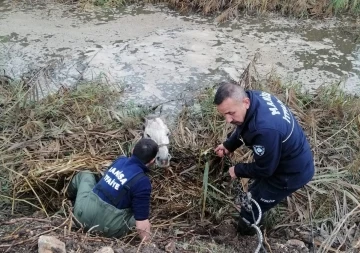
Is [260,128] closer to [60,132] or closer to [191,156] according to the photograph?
[191,156]

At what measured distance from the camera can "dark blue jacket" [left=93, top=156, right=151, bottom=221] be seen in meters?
2.93

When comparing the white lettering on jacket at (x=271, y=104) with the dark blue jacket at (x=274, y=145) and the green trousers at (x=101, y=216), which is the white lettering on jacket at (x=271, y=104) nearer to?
the dark blue jacket at (x=274, y=145)

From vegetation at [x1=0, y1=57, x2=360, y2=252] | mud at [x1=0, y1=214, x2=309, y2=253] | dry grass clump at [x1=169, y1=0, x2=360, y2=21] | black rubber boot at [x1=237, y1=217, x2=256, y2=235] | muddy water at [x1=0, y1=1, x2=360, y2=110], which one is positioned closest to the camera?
mud at [x1=0, y1=214, x2=309, y2=253]

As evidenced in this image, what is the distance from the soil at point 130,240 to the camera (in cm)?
242

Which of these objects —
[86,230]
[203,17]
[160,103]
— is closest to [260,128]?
[86,230]

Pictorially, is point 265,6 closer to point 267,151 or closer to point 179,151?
point 179,151

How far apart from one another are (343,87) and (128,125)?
2.32m

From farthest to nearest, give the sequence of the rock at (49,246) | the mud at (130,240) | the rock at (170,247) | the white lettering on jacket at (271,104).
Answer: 1. the white lettering on jacket at (271,104)
2. the rock at (170,247)
3. the mud at (130,240)
4. the rock at (49,246)

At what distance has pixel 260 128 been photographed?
104 inches

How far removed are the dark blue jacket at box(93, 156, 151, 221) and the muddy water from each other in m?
1.20

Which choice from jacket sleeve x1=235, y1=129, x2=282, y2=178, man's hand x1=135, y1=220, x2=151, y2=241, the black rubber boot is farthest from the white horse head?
jacket sleeve x1=235, y1=129, x2=282, y2=178

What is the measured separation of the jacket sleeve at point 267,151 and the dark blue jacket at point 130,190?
76 centimetres

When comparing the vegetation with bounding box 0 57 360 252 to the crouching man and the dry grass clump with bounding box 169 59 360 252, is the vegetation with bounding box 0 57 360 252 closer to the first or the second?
→ the dry grass clump with bounding box 169 59 360 252

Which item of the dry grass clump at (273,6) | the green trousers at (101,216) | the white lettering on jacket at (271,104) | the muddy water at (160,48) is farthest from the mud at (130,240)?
the dry grass clump at (273,6)
